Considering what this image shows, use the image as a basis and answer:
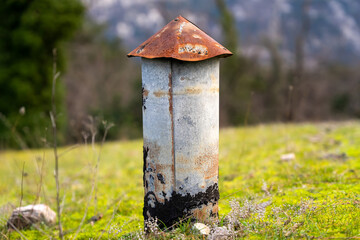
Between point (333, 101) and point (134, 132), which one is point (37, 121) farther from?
point (333, 101)

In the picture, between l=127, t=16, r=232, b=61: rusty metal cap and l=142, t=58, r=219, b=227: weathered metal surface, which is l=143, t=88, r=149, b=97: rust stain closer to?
l=142, t=58, r=219, b=227: weathered metal surface

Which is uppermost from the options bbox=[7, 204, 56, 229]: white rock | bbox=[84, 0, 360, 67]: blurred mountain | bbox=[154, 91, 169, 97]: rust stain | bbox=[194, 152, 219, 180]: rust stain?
bbox=[84, 0, 360, 67]: blurred mountain

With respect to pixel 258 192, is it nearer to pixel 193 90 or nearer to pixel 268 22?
pixel 193 90

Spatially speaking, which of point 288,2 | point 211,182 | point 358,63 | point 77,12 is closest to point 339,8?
point 358,63

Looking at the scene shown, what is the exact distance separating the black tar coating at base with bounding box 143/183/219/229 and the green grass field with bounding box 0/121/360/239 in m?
0.10

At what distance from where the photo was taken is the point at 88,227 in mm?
3209

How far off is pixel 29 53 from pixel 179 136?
36.5 ft

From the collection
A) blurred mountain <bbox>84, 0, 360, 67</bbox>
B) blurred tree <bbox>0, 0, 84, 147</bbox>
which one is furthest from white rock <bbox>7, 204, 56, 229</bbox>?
blurred mountain <bbox>84, 0, 360, 67</bbox>

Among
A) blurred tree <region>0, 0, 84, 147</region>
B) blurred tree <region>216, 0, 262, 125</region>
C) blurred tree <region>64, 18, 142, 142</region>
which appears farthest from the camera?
blurred tree <region>216, 0, 262, 125</region>

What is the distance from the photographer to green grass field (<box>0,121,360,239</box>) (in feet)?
7.75

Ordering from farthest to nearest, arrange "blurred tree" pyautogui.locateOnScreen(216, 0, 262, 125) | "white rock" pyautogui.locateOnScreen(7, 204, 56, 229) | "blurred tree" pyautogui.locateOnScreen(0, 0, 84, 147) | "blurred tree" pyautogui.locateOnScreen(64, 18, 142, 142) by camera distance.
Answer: "blurred tree" pyautogui.locateOnScreen(216, 0, 262, 125)
"blurred tree" pyautogui.locateOnScreen(64, 18, 142, 142)
"blurred tree" pyautogui.locateOnScreen(0, 0, 84, 147)
"white rock" pyautogui.locateOnScreen(7, 204, 56, 229)

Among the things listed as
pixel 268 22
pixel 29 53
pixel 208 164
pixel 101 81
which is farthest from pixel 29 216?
pixel 268 22

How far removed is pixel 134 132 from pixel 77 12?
7941 mm

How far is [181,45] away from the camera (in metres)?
2.25
